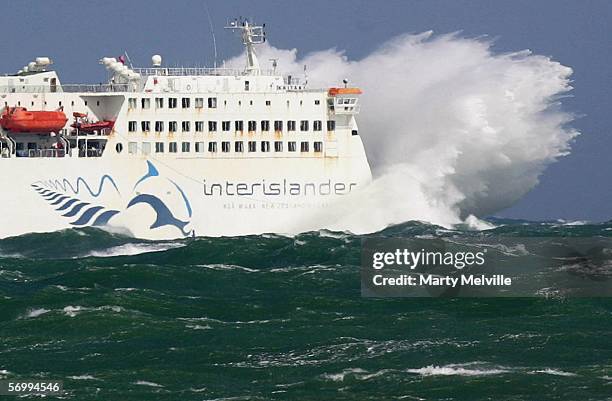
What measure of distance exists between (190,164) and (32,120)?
18.6 feet

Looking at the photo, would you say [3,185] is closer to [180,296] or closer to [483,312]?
[180,296]

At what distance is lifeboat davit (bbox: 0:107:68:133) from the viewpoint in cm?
4631

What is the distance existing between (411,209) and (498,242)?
4.92 metres

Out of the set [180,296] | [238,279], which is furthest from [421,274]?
[180,296]

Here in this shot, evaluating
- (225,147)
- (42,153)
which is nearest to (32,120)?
(42,153)

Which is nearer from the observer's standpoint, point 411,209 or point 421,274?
point 421,274

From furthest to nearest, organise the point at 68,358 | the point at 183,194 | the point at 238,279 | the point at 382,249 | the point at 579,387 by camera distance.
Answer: the point at 183,194 → the point at 382,249 → the point at 238,279 → the point at 68,358 → the point at 579,387

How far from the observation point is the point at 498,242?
143ft

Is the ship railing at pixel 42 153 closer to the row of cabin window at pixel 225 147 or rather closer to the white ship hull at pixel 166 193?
the white ship hull at pixel 166 193

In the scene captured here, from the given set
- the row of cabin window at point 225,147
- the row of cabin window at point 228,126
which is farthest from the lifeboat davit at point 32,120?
the row of cabin window at point 225,147

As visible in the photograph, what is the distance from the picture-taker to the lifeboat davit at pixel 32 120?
152 feet

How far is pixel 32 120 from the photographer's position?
1823 inches

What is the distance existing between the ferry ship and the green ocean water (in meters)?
7.51

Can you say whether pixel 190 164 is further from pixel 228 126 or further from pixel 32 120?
pixel 32 120
